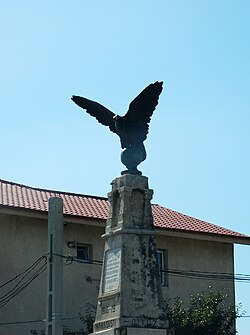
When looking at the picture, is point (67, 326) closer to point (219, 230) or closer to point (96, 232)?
point (96, 232)

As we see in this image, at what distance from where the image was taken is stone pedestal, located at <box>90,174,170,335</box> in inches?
779

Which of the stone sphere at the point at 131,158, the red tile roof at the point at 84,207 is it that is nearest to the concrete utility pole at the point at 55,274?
the stone sphere at the point at 131,158

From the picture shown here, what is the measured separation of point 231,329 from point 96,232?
4.79 m

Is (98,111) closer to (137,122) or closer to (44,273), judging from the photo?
(137,122)

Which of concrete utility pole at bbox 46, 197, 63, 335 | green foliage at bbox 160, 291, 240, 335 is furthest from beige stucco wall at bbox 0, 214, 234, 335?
concrete utility pole at bbox 46, 197, 63, 335

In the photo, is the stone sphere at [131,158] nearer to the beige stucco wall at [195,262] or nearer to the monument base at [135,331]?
the monument base at [135,331]

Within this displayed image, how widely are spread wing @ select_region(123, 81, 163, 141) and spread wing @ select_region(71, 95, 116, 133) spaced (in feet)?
1.45

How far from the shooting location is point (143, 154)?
21.0m

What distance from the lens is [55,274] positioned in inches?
837

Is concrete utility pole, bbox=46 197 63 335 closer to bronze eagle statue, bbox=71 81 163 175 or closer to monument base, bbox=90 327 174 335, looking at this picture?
monument base, bbox=90 327 174 335

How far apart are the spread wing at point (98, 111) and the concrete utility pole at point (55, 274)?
1.79 meters

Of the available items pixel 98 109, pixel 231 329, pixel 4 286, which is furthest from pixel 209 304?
pixel 98 109

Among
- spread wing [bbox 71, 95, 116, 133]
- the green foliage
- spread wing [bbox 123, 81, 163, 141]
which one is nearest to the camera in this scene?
spread wing [bbox 123, 81, 163, 141]

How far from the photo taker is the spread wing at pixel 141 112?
Result: 21.2 m
